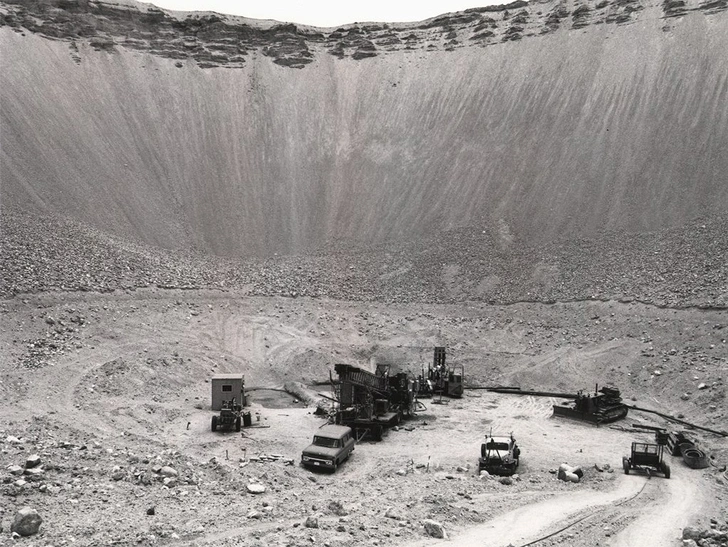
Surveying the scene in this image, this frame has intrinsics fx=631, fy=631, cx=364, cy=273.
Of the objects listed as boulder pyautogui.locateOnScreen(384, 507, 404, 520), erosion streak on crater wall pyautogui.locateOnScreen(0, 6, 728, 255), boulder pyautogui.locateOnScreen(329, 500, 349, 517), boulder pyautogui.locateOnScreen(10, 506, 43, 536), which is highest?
erosion streak on crater wall pyautogui.locateOnScreen(0, 6, 728, 255)

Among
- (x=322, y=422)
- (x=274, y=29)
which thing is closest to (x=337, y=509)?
(x=322, y=422)

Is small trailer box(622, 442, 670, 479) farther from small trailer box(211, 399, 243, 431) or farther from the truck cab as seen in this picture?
small trailer box(211, 399, 243, 431)

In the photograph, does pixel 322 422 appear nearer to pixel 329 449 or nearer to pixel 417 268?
pixel 329 449

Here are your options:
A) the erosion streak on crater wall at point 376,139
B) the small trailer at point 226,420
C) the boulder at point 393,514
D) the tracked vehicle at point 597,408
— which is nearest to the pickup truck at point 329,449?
the boulder at point 393,514

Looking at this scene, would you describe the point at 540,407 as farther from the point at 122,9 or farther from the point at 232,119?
the point at 122,9

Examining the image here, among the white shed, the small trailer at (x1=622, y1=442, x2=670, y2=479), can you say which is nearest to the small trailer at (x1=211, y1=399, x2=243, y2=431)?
the white shed

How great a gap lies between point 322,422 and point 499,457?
7.53m

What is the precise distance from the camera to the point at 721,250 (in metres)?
32.4

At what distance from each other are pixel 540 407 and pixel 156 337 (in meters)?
17.4

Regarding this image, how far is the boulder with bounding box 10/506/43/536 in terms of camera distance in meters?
11.5

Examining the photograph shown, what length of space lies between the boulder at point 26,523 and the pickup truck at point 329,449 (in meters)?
7.26

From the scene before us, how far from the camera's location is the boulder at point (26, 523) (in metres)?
11.5

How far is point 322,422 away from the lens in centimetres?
2294

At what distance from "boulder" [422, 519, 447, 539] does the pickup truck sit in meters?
4.73
